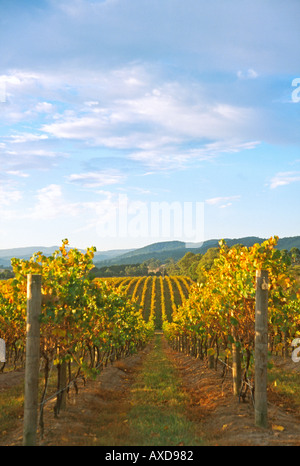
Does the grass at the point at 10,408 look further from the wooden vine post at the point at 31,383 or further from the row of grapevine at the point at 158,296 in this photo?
the row of grapevine at the point at 158,296

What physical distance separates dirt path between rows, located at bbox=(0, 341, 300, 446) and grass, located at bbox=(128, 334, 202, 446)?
0.23 m

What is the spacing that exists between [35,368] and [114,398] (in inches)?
279

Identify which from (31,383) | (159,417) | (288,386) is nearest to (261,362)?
(159,417)

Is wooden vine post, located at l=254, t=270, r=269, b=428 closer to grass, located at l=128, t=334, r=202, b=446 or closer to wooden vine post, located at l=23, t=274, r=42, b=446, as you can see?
grass, located at l=128, t=334, r=202, b=446

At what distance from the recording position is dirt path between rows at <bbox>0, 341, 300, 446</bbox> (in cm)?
718

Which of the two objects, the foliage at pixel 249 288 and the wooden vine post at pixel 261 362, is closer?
the wooden vine post at pixel 261 362

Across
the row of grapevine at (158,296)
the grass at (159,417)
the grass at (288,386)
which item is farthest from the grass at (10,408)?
the row of grapevine at (158,296)

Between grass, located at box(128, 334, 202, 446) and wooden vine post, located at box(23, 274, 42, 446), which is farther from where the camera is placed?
grass, located at box(128, 334, 202, 446)

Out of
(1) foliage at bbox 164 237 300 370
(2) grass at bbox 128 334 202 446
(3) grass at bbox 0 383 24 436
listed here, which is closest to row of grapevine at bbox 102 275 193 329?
(2) grass at bbox 128 334 202 446

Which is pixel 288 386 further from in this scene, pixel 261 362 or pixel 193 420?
pixel 261 362

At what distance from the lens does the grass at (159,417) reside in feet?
24.6

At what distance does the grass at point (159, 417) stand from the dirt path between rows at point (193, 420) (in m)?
0.23

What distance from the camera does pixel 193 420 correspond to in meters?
9.33
